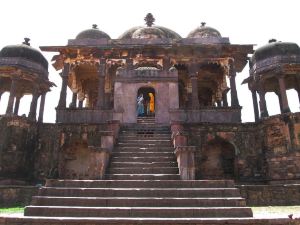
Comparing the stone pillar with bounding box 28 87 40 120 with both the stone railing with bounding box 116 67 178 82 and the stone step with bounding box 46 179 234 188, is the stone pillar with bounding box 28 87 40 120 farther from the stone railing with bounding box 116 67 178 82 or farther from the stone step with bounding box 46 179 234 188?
the stone step with bounding box 46 179 234 188

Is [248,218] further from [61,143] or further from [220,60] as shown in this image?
[220,60]

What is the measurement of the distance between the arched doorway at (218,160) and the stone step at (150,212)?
348 inches

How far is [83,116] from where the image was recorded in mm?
16172

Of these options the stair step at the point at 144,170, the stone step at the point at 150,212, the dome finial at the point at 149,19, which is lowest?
the stone step at the point at 150,212

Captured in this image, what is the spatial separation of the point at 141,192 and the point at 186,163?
192cm

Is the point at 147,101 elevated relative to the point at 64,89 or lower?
elevated

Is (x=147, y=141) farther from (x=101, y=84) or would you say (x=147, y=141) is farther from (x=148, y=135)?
(x=101, y=84)

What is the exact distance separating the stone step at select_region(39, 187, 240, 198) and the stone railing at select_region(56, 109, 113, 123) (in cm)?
868

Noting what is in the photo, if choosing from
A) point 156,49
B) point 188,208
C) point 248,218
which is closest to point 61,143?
point 156,49

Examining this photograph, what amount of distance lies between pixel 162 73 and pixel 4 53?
9049 millimetres

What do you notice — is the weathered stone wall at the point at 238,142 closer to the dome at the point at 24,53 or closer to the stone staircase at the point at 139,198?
the stone staircase at the point at 139,198

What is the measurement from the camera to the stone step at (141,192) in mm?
7414

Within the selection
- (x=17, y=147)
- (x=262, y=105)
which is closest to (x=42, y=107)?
(x=17, y=147)

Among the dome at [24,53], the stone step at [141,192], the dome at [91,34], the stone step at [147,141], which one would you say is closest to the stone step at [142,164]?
the stone step at [147,141]
